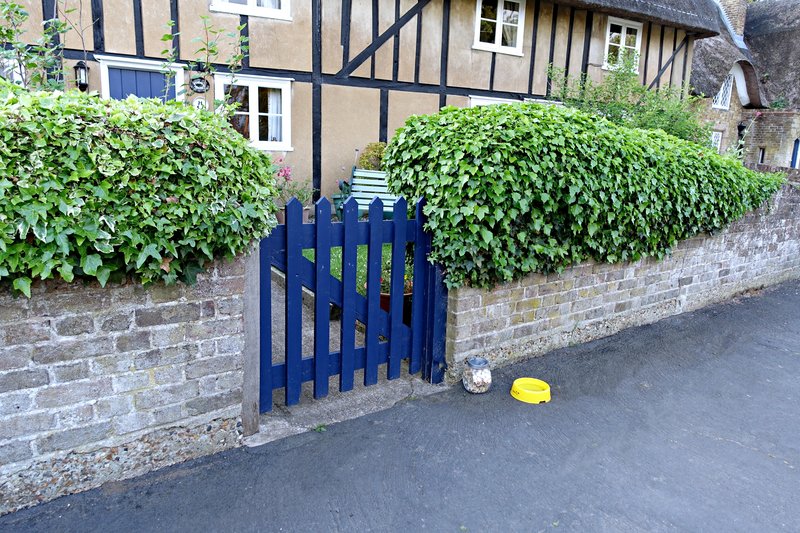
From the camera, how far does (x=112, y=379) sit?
2.81 metres

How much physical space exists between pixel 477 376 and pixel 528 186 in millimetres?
1515

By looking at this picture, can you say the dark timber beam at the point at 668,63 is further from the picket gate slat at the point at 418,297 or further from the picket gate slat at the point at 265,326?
the picket gate slat at the point at 265,326

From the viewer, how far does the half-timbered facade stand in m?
8.96

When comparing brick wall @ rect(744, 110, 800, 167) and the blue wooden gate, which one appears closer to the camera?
the blue wooden gate

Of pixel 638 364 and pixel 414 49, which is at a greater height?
pixel 414 49

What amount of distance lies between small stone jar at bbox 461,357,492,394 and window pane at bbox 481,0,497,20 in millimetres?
10033

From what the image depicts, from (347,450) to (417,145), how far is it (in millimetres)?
2438

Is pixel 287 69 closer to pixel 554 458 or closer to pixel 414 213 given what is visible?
pixel 414 213

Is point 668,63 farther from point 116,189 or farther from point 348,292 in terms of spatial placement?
point 116,189

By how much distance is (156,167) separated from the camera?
8.61ft

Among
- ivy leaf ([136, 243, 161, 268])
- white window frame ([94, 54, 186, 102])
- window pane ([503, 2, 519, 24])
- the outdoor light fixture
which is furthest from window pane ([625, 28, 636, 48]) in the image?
ivy leaf ([136, 243, 161, 268])

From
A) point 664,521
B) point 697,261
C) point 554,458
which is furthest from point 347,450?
point 697,261

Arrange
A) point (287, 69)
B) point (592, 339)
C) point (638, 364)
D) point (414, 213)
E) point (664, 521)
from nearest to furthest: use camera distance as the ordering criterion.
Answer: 1. point (664, 521)
2. point (414, 213)
3. point (638, 364)
4. point (592, 339)
5. point (287, 69)

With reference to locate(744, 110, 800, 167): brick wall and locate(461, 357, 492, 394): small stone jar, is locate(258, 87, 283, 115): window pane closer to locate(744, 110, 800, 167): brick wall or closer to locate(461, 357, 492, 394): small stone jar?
locate(461, 357, 492, 394): small stone jar
